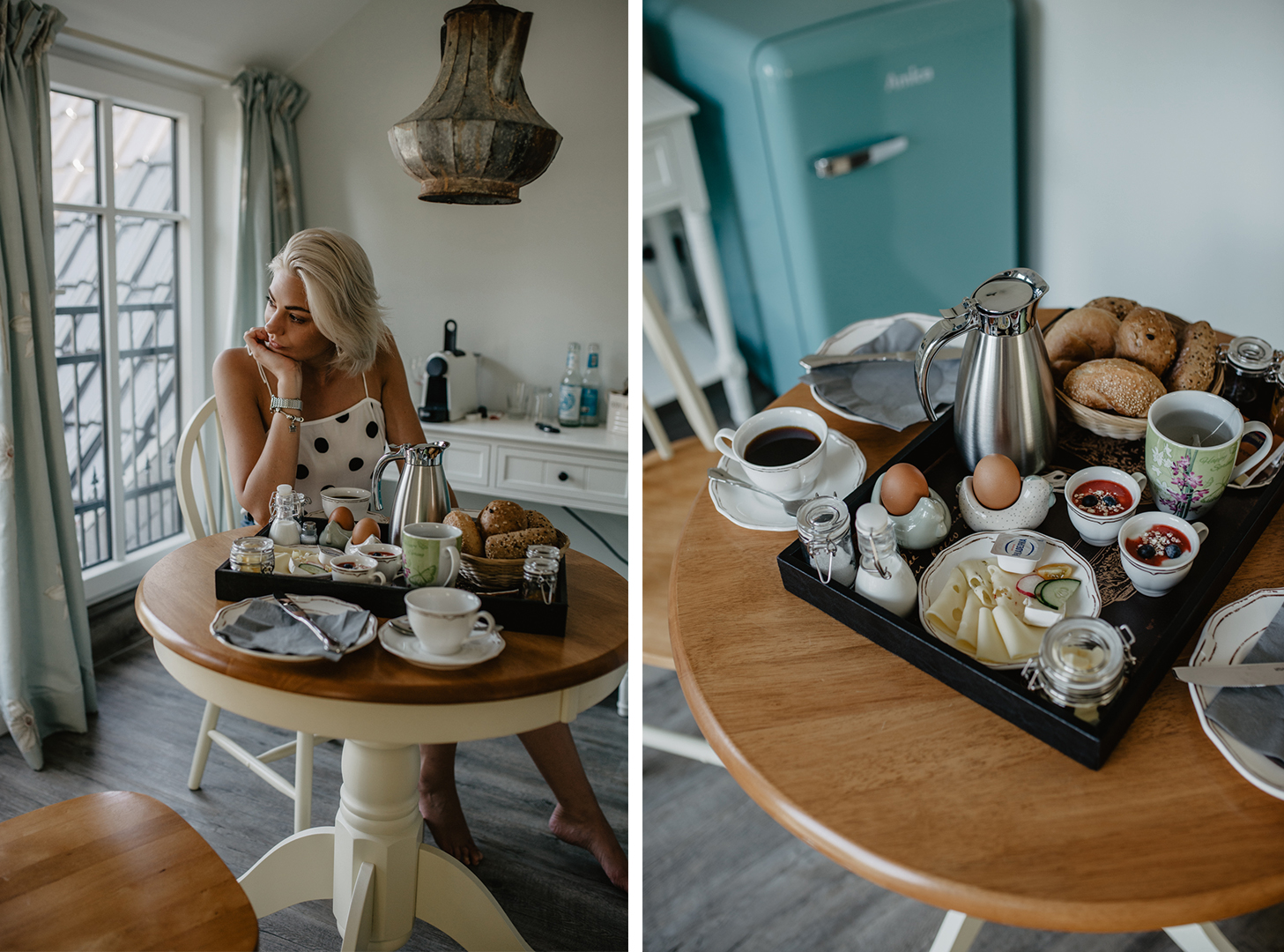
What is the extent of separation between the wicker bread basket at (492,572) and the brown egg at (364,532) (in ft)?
0.35

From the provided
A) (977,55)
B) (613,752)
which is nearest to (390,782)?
(613,752)

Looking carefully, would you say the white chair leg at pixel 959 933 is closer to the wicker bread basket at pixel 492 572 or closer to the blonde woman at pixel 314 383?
the blonde woman at pixel 314 383

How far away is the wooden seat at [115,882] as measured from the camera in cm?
86

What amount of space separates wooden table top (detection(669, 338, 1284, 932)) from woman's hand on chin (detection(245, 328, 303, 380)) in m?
0.50

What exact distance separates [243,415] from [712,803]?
1242mm

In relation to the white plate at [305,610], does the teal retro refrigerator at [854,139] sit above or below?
above

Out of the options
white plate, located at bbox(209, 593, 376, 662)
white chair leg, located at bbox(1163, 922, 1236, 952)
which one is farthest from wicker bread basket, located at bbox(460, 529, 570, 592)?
white chair leg, located at bbox(1163, 922, 1236, 952)

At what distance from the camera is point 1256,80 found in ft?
6.11

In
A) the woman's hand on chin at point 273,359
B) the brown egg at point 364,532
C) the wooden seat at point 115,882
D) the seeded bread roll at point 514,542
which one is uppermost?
the woman's hand on chin at point 273,359

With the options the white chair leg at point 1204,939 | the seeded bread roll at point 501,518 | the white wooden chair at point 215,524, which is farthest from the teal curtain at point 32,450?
the white chair leg at point 1204,939

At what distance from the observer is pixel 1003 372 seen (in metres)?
0.91

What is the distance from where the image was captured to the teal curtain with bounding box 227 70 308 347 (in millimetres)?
865

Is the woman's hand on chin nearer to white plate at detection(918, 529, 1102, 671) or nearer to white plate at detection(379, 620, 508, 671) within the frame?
white plate at detection(379, 620, 508, 671)

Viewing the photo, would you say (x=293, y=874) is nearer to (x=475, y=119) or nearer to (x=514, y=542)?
(x=514, y=542)
